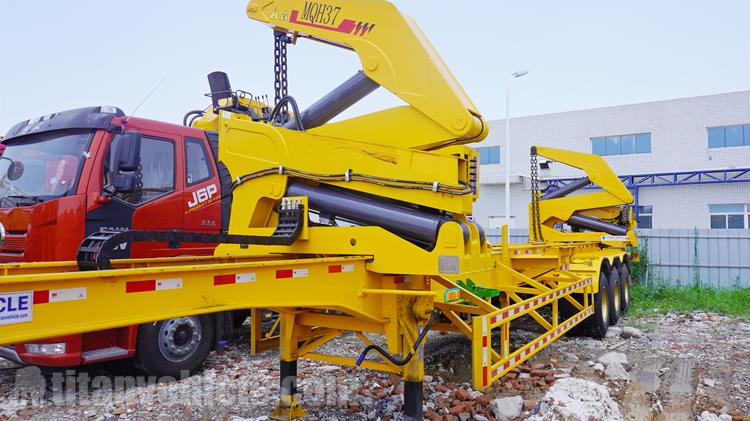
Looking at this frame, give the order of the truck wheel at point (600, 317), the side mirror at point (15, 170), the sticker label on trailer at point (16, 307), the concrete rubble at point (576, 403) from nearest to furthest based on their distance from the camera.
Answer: the sticker label on trailer at point (16, 307) → the concrete rubble at point (576, 403) → the side mirror at point (15, 170) → the truck wheel at point (600, 317)

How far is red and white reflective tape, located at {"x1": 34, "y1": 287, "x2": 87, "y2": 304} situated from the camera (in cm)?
200

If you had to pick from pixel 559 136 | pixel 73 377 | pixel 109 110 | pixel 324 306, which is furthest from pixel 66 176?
pixel 559 136

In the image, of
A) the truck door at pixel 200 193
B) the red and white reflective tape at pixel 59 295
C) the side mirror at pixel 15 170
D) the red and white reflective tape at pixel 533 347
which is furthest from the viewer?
the truck door at pixel 200 193

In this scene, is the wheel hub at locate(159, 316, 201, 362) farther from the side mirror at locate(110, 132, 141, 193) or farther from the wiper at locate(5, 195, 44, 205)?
the wiper at locate(5, 195, 44, 205)

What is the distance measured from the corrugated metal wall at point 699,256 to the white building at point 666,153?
899 centimetres

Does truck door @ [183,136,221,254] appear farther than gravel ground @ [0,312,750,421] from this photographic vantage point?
Yes

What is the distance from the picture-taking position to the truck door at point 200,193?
598 cm

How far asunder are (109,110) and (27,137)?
1.00 metres

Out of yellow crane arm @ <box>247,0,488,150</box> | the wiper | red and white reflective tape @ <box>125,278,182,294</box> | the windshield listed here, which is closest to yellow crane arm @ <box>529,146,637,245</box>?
yellow crane arm @ <box>247,0,488,150</box>

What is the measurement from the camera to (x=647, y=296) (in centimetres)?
1223

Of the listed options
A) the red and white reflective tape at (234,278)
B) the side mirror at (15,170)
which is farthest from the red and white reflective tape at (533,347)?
the side mirror at (15,170)

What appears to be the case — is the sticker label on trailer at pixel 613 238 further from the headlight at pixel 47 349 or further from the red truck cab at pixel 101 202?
the headlight at pixel 47 349

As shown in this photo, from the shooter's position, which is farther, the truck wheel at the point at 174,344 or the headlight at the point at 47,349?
the truck wheel at the point at 174,344

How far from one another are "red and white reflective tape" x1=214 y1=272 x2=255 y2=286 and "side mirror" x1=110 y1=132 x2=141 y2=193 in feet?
9.01
